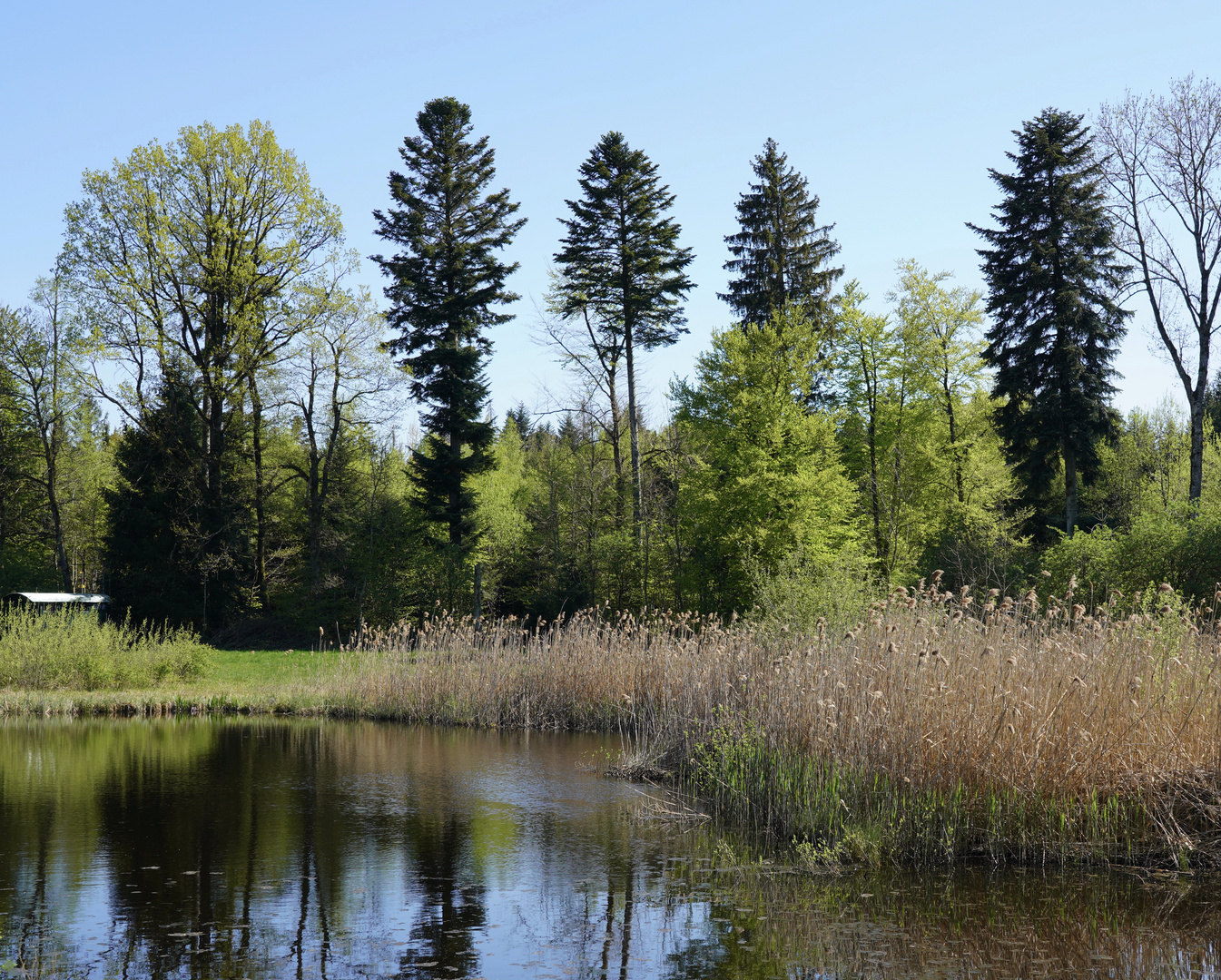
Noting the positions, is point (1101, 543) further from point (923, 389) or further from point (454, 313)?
point (454, 313)

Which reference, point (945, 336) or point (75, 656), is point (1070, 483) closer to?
point (945, 336)

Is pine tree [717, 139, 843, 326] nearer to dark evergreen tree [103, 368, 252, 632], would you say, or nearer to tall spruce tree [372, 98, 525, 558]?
tall spruce tree [372, 98, 525, 558]

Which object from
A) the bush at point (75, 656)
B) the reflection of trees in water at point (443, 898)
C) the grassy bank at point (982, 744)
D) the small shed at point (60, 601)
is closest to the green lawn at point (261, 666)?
the bush at point (75, 656)

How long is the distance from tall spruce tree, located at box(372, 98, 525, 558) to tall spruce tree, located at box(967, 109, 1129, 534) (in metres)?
15.2

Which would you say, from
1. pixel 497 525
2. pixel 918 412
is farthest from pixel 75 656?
A: pixel 918 412

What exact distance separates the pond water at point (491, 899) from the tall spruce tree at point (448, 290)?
20484 millimetres

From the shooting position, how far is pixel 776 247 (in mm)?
31125

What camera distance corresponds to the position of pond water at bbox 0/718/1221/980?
5570 mm

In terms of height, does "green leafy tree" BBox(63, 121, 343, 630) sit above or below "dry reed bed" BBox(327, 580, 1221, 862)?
above

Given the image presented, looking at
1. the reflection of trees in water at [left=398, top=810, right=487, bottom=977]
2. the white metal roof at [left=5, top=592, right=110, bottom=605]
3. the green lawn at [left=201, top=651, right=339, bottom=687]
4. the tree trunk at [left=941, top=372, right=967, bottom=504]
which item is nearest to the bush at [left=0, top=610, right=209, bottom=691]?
the green lawn at [left=201, top=651, right=339, bottom=687]

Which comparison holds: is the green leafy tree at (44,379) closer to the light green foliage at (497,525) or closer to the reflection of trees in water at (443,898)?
the light green foliage at (497,525)

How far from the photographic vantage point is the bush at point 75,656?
1828cm

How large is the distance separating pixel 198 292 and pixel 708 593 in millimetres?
17078

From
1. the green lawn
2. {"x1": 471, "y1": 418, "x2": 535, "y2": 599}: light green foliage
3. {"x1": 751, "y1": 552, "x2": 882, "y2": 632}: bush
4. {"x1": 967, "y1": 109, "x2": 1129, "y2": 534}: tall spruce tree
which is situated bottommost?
the green lawn
